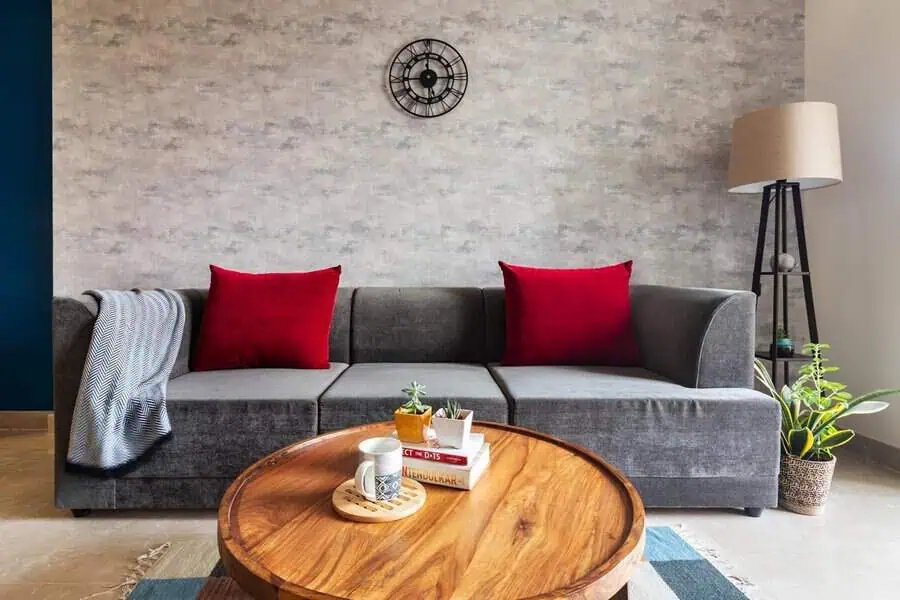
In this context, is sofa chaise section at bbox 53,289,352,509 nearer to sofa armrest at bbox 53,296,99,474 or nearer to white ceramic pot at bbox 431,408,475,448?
sofa armrest at bbox 53,296,99,474

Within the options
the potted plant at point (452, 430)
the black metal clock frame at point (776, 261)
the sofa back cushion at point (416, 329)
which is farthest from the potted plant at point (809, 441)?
the potted plant at point (452, 430)

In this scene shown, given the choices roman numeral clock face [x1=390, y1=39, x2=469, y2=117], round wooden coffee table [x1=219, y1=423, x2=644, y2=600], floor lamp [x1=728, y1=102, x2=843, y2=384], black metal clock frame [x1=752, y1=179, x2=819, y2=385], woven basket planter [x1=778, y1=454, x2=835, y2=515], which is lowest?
woven basket planter [x1=778, y1=454, x2=835, y2=515]

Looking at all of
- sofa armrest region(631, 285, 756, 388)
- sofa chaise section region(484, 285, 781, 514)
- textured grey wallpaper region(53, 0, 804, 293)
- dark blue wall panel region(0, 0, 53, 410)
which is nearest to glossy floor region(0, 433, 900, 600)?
sofa chaise section region(484, 285, 781, 514)

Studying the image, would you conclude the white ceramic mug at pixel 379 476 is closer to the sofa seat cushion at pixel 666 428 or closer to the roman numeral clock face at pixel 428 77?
the sofa seat cushion at pixel 666 428

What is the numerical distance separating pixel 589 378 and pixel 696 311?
0.43 m

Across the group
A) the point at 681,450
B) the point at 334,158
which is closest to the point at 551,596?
the point at 681,450

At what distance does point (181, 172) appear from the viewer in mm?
2598

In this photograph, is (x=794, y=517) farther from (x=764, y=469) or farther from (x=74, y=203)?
(x=74, y=203)

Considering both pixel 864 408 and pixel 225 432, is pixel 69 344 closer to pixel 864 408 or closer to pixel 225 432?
pixel 225 432

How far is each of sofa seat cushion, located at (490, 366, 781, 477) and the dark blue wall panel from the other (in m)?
2.56

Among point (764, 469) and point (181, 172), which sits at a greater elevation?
point (181, 172)

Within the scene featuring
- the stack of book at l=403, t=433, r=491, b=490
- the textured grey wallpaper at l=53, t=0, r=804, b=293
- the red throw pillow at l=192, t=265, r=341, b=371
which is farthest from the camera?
the textured grey wallpaper at l=53, t=0, r=804, b=293

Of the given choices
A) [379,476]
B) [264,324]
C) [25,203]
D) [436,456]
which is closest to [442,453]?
[436,456]

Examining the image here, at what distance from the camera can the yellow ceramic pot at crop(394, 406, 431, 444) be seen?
3.46 feet
